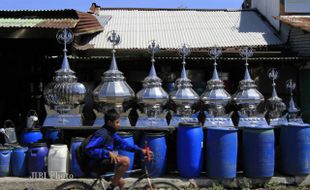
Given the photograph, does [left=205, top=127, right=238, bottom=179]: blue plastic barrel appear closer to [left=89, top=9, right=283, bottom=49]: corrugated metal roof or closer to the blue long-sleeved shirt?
the blue long-sleeved shirt

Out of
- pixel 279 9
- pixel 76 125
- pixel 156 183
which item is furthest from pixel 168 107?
pixel 279 9

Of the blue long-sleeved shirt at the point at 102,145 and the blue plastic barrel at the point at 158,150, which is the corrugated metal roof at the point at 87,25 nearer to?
the blue plastic barrel at the point at 158,150

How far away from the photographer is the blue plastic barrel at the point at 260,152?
25.1 feet

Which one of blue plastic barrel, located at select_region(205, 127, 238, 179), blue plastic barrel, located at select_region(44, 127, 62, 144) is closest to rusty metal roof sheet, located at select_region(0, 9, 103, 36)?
blue plastic barrel, located at select_region(44, 127, 62, 144)

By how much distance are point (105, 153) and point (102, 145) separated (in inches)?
4.1

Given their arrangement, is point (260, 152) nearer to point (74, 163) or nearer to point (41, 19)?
point (74, 163)

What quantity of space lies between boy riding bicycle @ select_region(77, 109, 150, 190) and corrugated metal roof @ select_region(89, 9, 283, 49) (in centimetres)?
790

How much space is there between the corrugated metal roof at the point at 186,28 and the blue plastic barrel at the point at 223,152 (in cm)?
584

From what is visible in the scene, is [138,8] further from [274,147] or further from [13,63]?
[274,147]

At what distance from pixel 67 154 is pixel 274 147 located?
12.6 ft

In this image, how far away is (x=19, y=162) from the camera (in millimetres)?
7949

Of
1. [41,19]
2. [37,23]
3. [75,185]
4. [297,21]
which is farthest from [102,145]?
[297,21]

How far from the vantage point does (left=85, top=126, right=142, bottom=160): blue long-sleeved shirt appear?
5.22 m

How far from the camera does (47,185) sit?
7676mm
